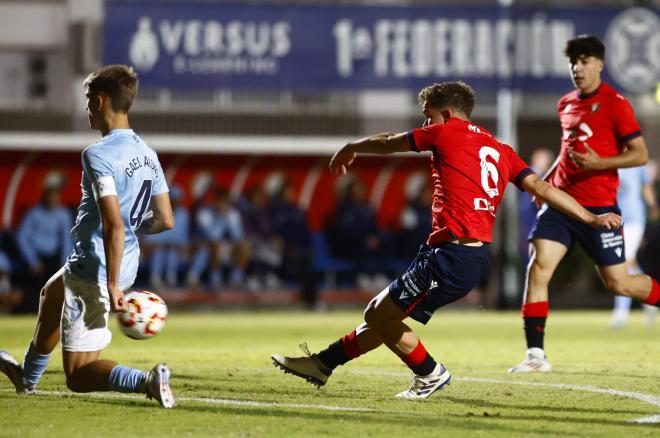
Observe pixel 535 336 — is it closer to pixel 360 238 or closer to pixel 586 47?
pixel 586 47

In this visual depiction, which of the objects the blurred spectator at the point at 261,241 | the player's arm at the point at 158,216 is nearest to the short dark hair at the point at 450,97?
the player's arm at the point at 158,216

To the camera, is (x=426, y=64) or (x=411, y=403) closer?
(x=411, y=403)

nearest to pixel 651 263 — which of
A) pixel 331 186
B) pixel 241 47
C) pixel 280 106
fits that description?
pixel 331 186

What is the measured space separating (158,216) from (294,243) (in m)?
14.3

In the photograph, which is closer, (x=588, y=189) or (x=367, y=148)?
(x=367, y=148)

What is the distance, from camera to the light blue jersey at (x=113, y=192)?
6.73 m

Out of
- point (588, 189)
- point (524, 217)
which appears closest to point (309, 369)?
point (588, 189)

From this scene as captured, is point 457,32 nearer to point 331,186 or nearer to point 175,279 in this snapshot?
point 331,186

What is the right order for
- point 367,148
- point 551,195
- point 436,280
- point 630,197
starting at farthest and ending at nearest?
point 630,197
point 551,195
point 436,280
point 367,148

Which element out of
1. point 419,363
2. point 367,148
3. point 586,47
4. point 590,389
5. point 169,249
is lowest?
point 169,249

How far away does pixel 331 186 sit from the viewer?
74.7ft

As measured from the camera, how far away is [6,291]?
19.8 meters

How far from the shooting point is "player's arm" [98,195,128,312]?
6.45m

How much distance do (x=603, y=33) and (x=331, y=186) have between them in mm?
5416
